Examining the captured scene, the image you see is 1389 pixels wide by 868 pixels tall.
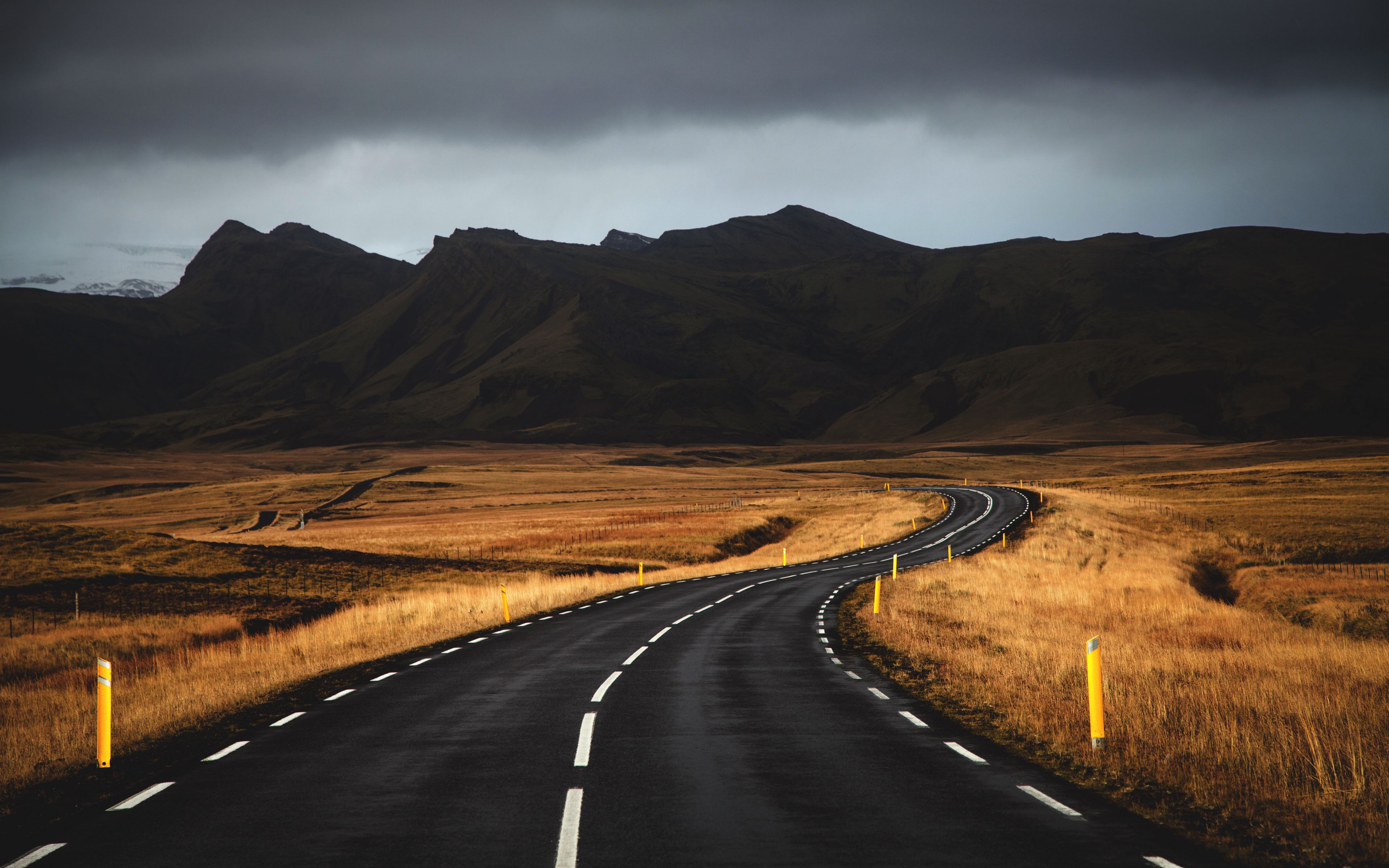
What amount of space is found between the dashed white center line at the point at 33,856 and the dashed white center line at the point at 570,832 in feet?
12.3

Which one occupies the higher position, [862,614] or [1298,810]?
[1298,810]

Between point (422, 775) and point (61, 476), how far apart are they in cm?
19269

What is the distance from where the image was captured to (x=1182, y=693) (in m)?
13.9

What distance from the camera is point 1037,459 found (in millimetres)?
175000

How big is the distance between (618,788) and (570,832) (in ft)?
4.62

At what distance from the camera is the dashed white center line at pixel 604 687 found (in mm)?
13906

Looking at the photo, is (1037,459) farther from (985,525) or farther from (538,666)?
(538,666)

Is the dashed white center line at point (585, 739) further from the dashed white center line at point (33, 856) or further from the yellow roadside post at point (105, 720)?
the yellow roadside post at point (105, 720)

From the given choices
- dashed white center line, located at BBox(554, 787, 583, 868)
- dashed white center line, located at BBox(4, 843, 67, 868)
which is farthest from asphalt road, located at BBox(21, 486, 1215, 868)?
dashed white center line, located at BBox(4, 843, 67, 868)

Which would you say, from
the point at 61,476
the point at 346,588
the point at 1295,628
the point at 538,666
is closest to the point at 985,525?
the point at 1295,628

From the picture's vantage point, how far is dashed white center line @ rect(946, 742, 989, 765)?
10.2m

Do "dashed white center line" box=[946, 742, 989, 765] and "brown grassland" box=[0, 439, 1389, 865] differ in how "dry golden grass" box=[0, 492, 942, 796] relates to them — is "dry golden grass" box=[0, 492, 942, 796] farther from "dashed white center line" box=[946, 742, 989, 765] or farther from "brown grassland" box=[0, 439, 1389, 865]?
"dashed white center line" box=[946, 742, 989, 765]

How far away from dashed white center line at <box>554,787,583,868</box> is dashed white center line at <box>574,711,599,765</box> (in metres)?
1.16

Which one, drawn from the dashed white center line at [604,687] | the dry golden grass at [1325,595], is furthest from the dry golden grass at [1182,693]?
the dashed white center line at [604,687]
